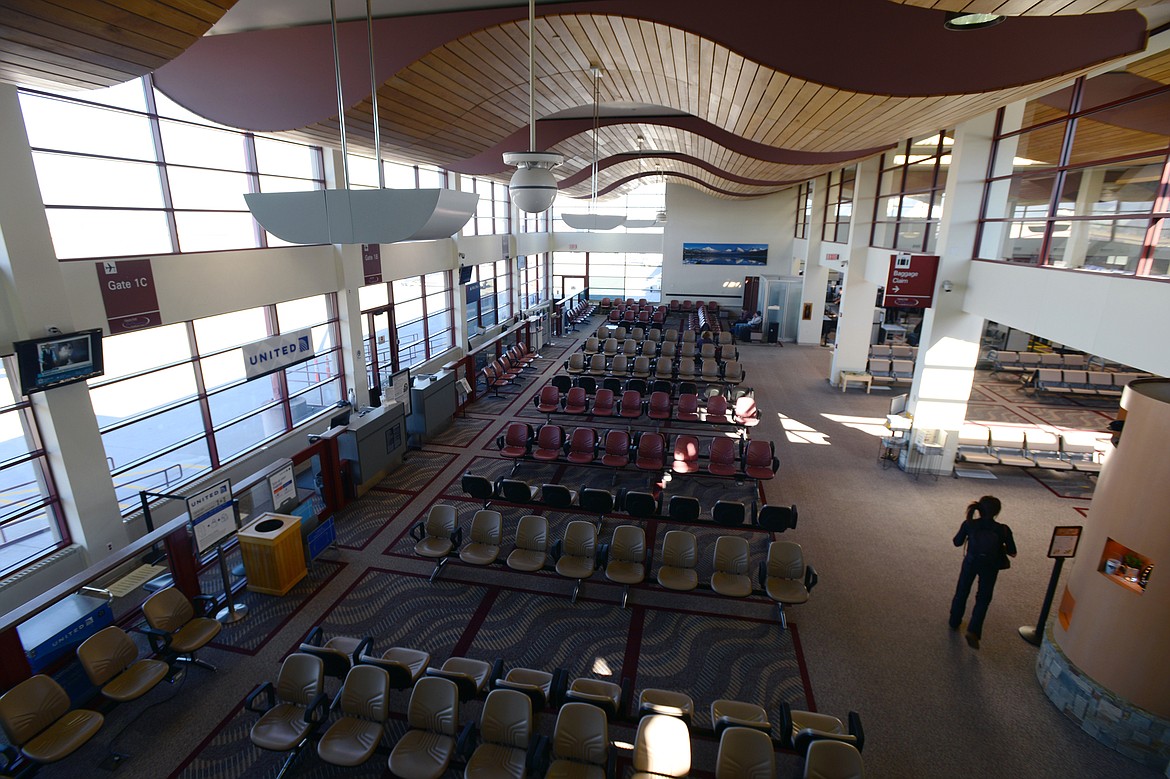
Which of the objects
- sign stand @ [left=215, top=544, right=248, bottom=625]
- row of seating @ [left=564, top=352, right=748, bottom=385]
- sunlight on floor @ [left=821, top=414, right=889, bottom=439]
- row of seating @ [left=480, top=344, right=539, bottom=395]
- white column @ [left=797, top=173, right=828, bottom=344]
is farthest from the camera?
white column @ [left=797, top=173, right=828, bottom=344]

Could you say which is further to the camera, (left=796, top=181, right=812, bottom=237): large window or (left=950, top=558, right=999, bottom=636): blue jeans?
(left=796, top=181, right=812, bottom=237): large window

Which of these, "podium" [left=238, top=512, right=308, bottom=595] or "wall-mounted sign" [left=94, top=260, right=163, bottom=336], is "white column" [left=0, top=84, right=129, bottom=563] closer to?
"wall-mounted sign" [left=94, top=260, right=163, bottom=336]

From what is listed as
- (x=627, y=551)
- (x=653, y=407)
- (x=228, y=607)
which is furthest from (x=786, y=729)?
(x=653, y=407)

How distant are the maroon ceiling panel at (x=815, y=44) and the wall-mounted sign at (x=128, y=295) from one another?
7.84 ft

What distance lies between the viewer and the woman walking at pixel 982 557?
5.48m

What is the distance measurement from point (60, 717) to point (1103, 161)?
10.4m

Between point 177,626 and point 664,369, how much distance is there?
397 inches

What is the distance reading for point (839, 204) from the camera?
16.1m

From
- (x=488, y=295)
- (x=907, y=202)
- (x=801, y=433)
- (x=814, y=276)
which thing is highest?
(x=907, y=202)

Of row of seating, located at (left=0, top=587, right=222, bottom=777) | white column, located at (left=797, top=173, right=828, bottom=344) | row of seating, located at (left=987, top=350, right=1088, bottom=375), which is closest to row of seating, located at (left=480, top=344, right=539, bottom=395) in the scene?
row of seating, located at (left=0, top=587, right=222, bottom=777)

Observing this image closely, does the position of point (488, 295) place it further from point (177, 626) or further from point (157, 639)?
point (157, 639)

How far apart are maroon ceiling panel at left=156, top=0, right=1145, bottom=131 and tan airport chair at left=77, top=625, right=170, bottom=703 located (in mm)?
5432

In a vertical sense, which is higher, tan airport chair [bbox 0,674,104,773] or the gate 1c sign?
the gate 1c sign

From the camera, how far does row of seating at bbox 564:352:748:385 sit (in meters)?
12.6
